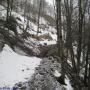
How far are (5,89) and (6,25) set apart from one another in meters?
11.5

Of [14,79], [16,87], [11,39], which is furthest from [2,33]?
[16,87]

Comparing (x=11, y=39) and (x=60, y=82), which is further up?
(x=11, y=39)

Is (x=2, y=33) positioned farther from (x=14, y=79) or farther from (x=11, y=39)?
(x=14, y=79)

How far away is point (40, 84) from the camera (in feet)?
36.5

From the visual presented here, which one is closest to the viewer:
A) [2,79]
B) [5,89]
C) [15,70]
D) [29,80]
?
[5,89]

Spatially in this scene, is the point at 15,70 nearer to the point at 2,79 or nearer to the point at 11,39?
the point at 2,79

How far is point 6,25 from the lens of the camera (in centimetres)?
1964

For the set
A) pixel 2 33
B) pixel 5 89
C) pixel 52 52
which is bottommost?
pixel 52 52

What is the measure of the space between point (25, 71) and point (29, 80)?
182 centimetres

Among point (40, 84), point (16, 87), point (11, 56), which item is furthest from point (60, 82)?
point (11, 56)

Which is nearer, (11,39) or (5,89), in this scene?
(5,89)

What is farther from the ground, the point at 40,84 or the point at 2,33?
the point at 2,33

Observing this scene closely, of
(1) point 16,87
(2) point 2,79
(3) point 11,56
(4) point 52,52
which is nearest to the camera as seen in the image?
(1) point 16,87

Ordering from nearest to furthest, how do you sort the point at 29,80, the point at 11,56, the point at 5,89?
1. the point at 5,89
2. the point at 29,80
3. the point at 11,56
